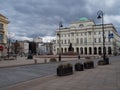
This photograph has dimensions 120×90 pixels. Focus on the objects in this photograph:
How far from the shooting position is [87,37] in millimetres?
149000

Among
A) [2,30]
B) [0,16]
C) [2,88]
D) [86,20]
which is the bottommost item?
[2,88]

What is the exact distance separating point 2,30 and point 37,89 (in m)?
70.4

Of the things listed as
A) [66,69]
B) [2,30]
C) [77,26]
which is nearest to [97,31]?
[77,26]

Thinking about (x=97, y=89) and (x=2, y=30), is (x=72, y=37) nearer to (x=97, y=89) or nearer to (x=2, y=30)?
(x=2, y=30)

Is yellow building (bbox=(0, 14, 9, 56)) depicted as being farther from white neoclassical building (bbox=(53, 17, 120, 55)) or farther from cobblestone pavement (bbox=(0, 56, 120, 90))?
cobblestone pavement (bbox=(0, 56, 120, 90))

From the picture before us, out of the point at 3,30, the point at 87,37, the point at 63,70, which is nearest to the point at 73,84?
the point at 63,70

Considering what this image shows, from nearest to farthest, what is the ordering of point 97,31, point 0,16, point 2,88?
point 2,88 → point 0,16 → point 97,31

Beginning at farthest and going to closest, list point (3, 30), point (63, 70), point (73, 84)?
point (3, 30) < point (63, 70) < point (73, 84)

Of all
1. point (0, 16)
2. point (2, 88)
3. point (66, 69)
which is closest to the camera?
point (2, 88)

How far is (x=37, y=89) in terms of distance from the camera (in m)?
10.9

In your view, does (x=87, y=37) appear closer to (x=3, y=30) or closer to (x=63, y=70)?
(x=3, y=30)

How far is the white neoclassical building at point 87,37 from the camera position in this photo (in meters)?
140

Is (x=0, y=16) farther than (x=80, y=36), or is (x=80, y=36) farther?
(x=80, y=36)

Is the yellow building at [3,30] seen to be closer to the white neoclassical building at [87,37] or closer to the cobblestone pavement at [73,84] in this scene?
the white neoclassical building at [87,37]
